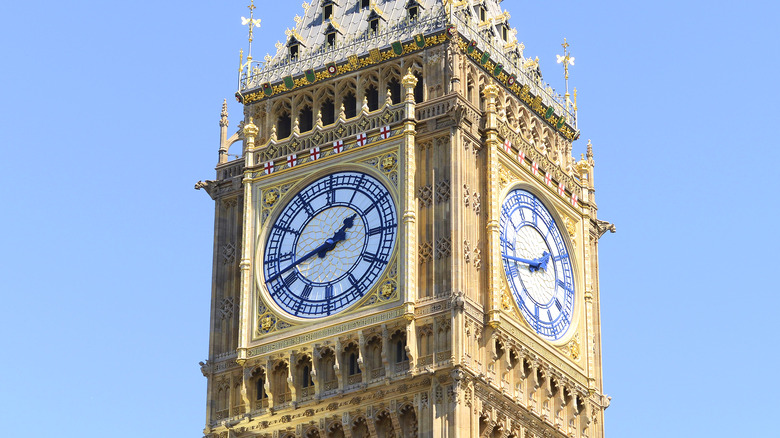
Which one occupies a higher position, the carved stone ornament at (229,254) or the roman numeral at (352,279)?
the carved stone ornament at (229,254)

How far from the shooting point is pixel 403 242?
6719cm

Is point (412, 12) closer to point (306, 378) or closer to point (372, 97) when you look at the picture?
point (372, 97)

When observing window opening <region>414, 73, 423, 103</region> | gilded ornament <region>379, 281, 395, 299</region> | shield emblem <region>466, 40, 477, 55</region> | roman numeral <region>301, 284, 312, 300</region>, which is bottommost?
gilded ornament <region>379, 281, 395, 299</region>

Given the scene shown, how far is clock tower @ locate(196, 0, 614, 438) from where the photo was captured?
66000mm

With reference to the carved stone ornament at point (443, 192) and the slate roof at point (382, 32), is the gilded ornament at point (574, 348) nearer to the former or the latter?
the carved stone ornament at point (443, 192)

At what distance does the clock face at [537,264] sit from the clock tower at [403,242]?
0.23ft

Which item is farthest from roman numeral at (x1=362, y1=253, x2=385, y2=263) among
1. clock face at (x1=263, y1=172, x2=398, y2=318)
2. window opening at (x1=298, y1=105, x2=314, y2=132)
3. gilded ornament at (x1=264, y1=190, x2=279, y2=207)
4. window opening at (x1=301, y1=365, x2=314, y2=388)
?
window opening at (x1=298, y1=105, x2=314, y2=132)

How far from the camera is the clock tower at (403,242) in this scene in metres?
66.0

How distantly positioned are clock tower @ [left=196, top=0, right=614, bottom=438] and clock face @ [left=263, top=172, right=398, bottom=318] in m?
0.06

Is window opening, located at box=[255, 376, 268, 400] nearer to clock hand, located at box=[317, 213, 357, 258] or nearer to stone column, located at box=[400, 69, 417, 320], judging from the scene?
clock hand, located at box=[317, 213, 357, 258]

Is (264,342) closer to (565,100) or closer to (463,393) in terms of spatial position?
(463,393)

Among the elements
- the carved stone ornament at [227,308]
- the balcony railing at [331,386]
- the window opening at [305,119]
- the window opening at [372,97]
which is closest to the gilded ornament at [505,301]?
the balcony railing at [331,386]

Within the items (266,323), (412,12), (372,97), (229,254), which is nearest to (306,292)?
(266,323)

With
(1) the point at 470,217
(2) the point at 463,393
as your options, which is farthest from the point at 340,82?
(2) the point at 463,393
